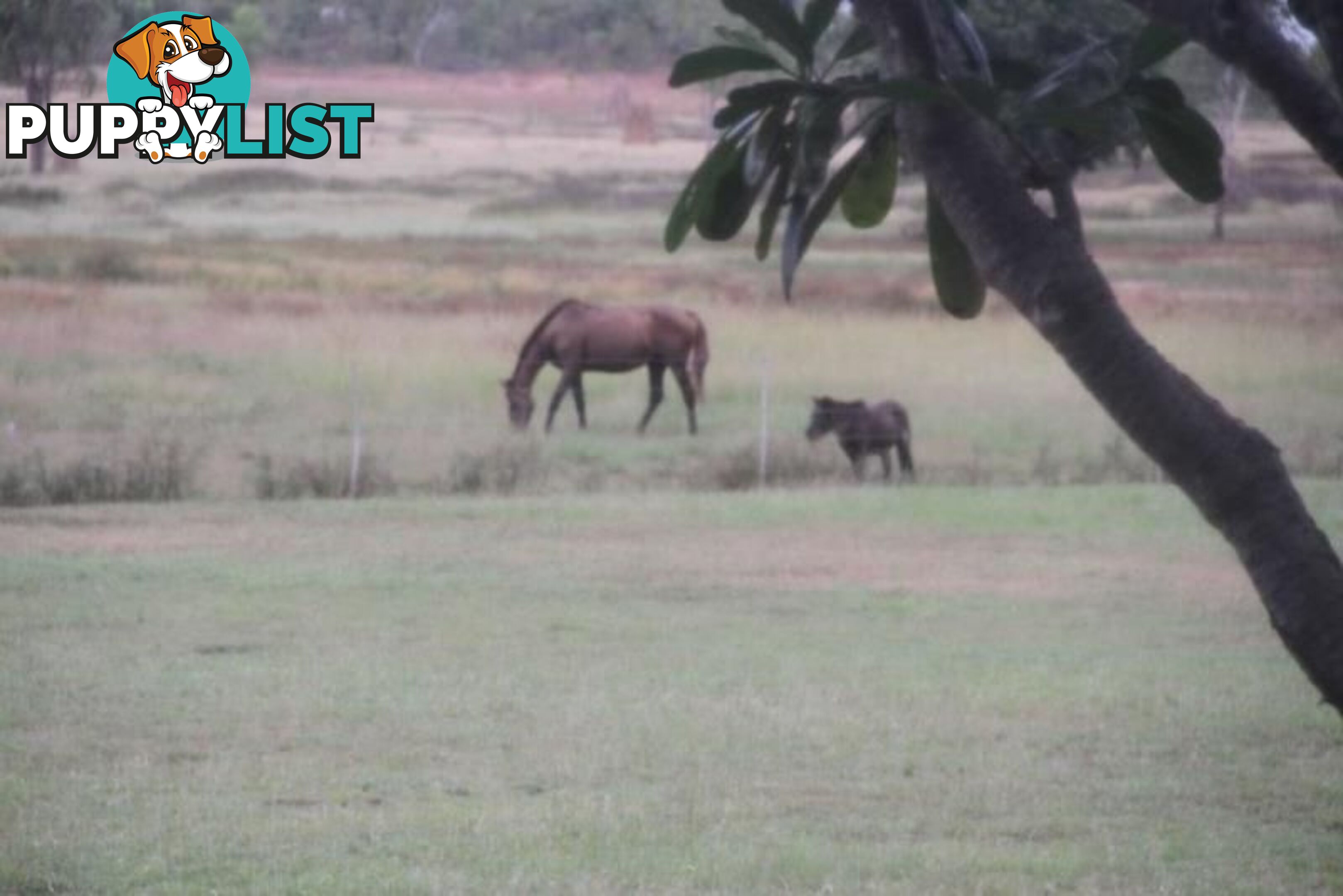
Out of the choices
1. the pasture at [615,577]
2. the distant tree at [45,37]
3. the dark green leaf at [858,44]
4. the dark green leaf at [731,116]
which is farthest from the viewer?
the distant tree at [45,37]

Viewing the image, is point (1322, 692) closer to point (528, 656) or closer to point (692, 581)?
point (528, 656)

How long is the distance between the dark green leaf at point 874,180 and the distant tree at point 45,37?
405 inches

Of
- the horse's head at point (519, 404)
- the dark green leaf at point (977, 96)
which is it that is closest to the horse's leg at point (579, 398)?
the horse's head at point (519, 404)

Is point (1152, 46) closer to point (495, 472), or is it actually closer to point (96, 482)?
point (96, 482)

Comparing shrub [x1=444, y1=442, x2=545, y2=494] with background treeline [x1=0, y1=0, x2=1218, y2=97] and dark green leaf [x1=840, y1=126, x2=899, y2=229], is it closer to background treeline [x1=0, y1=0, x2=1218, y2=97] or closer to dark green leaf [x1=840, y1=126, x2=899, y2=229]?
background treeline [x1=0, y1=0, x2=1218, y2=97]

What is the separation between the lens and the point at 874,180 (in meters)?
4.74

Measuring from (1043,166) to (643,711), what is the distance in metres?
6.58

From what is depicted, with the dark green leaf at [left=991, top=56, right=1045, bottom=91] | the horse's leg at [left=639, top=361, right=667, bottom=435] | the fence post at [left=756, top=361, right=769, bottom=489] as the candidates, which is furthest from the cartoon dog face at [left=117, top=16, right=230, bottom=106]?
the dark green leaf at [left=991, top=56, right=1045, bottom=91]

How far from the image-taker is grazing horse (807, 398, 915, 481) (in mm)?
22234

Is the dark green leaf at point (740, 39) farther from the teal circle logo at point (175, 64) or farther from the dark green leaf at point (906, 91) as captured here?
the teal circle logo at point (175, 64)

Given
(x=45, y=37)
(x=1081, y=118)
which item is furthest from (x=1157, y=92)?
(x=45, y=37)

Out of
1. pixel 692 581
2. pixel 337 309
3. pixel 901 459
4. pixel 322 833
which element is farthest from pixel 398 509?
pixel 337 309

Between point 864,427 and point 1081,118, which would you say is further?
point 864,427
